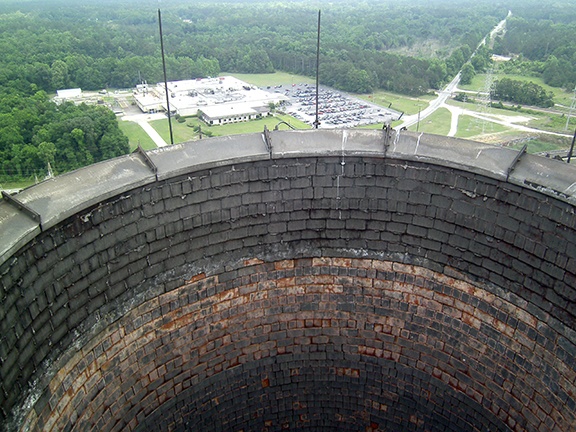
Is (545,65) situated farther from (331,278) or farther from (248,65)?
(331,278)

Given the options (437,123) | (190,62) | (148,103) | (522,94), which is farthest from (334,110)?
(190,62)

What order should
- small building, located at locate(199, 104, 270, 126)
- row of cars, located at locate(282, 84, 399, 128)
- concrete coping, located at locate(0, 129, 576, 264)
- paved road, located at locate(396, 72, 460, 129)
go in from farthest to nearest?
paved road, located at locate(396, 72, 460, 129) < row of cars, located at locate(282, 84, 399, 128) < small building, located at locate(199, 104, 270, 126) < concrete coping, located at locate(0, 129, 576, 264)

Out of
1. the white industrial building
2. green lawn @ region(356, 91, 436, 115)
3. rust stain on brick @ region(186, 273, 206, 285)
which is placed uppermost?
rust stain on brick @ region(186, 273, 206, 285)

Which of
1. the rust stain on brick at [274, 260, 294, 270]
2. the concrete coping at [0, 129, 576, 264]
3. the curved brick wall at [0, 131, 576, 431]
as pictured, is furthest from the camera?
the rust stain on brick at [274, 260, 294, 270]

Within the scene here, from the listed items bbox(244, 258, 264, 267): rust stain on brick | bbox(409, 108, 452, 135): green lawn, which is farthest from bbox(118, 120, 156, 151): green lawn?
bbox(244, 258, 264, 267): rust stain on brick

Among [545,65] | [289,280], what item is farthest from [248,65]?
[289,280]

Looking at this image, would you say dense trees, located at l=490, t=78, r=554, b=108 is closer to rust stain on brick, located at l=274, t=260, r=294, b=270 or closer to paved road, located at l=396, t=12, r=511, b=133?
paved road, located at l=396, t=12, r=511, b=133
